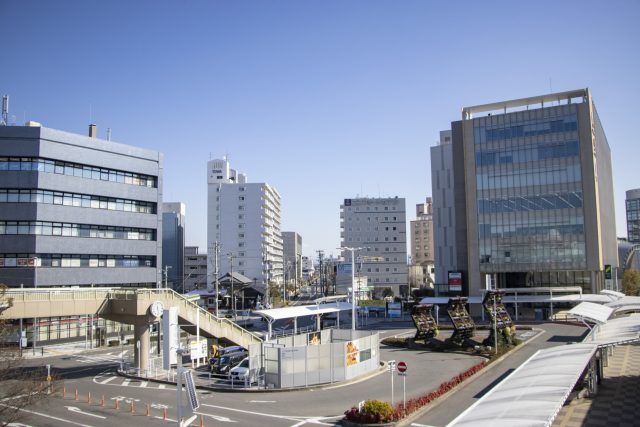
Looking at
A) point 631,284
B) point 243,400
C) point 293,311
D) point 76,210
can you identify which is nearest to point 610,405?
point 243,400

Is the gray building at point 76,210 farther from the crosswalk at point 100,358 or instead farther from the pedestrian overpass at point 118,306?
the pedestrian overpass at point 118,306

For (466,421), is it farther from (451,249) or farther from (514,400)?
(451,249)

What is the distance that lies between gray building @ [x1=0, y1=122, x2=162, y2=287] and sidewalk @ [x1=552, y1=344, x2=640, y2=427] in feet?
163

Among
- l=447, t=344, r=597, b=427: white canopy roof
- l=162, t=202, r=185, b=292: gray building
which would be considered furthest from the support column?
l=162, t=202, r=185, b=292: gray building

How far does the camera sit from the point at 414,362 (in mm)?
38875

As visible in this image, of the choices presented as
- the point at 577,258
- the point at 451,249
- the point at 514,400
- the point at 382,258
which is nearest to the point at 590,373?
the point at 514,400

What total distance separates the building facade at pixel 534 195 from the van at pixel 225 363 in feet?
153

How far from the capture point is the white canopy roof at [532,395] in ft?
52.2

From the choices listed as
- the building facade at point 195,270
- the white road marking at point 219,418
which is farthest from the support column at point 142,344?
the building facade at point 195,270

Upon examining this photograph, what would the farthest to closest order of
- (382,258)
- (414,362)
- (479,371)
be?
(382,258) → (414,362) → (479,371)

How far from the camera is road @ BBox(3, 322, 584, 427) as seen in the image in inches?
964

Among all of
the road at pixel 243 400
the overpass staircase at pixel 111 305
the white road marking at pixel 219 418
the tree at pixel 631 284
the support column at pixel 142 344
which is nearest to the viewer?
the white road marking at pixel 219 418

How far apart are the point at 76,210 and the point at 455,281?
173ft

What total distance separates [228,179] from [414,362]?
12650 centimetres
